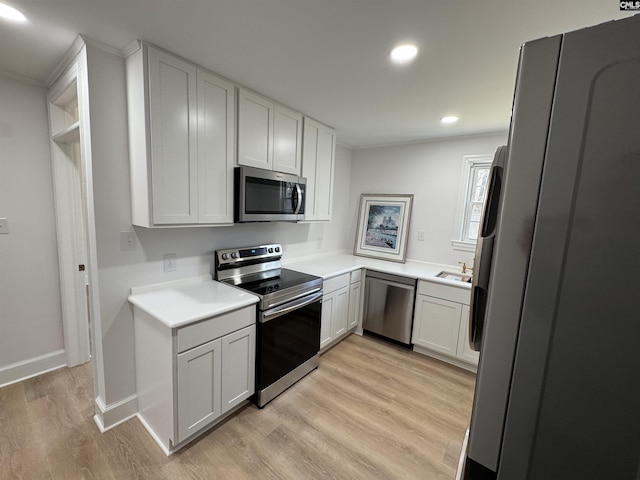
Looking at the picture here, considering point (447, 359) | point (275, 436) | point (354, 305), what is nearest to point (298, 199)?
point (354, 305)

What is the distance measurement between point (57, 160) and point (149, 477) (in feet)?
7.85

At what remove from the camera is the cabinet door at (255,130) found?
212 centimetres

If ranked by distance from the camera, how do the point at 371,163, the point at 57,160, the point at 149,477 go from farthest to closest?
the point at 371,163 < the point at 57,160 < the point at 149,477

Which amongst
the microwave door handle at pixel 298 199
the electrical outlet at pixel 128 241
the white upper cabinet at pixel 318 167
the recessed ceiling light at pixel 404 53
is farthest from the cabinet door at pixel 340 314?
the recessed ceiling light at pixel 404 53

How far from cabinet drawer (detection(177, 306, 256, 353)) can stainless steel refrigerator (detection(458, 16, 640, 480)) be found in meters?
1.48

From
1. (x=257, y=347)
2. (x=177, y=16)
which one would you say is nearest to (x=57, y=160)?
(x=177, y=16)

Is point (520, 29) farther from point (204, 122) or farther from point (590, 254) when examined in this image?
point (204, 122)

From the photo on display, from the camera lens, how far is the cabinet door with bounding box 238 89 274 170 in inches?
83.4

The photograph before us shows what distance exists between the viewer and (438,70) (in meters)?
1.74

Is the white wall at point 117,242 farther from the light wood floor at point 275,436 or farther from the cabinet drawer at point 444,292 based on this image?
the cabinet drawer at point 444,292

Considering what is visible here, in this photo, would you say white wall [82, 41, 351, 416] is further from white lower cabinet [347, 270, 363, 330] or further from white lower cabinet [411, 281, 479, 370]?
white lower cabinet [411, 281, 479, 370]

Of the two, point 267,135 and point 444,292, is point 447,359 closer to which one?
point 444,292

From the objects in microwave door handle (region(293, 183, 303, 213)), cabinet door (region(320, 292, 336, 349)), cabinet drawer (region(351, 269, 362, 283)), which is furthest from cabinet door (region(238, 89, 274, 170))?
cabinet drawer (region(351, 269, 362, 283))

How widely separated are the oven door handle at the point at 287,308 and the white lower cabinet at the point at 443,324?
120 centimetres
